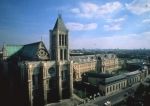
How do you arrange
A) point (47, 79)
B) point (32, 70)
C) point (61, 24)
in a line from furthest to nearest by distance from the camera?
point (61, 24) < point (47, 79) < point (32, 70)

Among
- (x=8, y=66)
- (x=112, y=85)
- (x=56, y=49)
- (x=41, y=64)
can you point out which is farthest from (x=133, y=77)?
(x=8, y=66)

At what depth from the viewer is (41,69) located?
53.0m

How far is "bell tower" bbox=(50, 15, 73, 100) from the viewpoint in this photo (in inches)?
2288

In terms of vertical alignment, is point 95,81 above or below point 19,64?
below

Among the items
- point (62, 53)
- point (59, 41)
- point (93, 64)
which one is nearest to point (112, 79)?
point (62, 53)

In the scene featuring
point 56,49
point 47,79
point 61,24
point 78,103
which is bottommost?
point 78,103

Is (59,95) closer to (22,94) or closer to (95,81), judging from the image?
(22,94)

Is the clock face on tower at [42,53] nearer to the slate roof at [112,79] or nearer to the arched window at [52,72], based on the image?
the arched window at [52,72]

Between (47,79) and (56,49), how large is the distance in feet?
35.5

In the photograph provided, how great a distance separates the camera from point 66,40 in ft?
200

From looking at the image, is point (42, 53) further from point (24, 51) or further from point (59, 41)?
point (24, 51)

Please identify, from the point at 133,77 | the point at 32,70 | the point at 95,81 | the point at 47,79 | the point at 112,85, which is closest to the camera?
the point at 32,70

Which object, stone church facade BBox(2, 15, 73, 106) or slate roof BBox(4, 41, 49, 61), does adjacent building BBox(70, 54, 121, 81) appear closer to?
stone church facade BBox(2, 15, 73, 106)

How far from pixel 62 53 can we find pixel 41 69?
10759 mm
